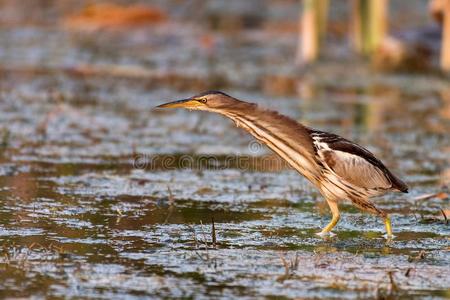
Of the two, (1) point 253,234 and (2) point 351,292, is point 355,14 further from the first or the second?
(2) point 351,292

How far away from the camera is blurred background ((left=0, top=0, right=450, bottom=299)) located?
5188mm

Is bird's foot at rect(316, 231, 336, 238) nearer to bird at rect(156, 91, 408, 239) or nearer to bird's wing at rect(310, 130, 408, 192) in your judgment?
bird at rect(156, 91, 408, 239)

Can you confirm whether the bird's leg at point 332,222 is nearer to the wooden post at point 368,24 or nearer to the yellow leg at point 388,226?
the yellow leg at point 388,226

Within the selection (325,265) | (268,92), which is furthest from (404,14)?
(325,265)

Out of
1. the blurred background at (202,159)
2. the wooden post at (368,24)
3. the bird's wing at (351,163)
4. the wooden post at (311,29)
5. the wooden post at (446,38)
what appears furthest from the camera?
the wooden post at (368,24)

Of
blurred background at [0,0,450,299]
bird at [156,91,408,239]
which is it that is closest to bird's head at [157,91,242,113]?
bird at [156,91,408,239]

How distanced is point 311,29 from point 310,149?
8919 mm

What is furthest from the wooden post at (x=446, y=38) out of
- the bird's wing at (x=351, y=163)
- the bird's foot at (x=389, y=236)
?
the bird's foot at (x=389, y=236)

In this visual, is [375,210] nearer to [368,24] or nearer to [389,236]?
[389,236]

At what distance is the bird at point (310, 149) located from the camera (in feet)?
20.3

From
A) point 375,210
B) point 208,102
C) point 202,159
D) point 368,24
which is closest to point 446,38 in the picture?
point 368,24

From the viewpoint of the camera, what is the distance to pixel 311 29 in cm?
1499

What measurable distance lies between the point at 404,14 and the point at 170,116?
12.8m

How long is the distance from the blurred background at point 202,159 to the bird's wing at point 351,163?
13.1 inches
